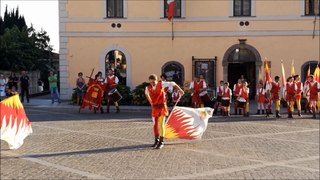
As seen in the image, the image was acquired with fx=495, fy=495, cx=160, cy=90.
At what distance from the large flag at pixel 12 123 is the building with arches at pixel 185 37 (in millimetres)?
15833

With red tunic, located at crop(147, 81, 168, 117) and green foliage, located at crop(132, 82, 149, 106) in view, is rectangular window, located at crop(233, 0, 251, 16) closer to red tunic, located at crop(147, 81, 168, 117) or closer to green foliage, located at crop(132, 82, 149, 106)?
green foliage, located at crop(132, 82, 149, 106)

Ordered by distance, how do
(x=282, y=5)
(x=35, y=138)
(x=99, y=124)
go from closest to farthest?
(x=35, y=138) < (x=99, y=124) < (x=282, y=5)

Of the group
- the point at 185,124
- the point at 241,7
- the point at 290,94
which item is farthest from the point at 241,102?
the point at 185,124

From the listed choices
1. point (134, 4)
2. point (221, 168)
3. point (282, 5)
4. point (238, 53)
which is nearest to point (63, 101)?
point (134, 4)

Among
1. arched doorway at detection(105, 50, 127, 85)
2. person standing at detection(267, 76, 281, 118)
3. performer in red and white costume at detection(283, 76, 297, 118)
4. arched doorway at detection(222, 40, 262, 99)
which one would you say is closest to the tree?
arched doorway at detection(105, 50, 127, 85)

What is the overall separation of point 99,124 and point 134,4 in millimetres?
11882

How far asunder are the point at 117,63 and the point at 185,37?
4.02 meters

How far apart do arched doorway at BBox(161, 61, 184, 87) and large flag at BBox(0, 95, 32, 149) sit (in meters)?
16.0

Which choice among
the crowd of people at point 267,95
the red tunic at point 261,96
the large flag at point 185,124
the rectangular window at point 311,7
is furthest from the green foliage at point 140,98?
the large flag at point 185,124

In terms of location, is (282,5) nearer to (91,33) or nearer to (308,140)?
(91,33)

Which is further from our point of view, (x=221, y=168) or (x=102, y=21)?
(x=102, y=21)

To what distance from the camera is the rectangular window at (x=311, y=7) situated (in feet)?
86.7

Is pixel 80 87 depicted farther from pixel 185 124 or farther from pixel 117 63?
pixel 185 124

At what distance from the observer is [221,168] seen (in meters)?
9.61
